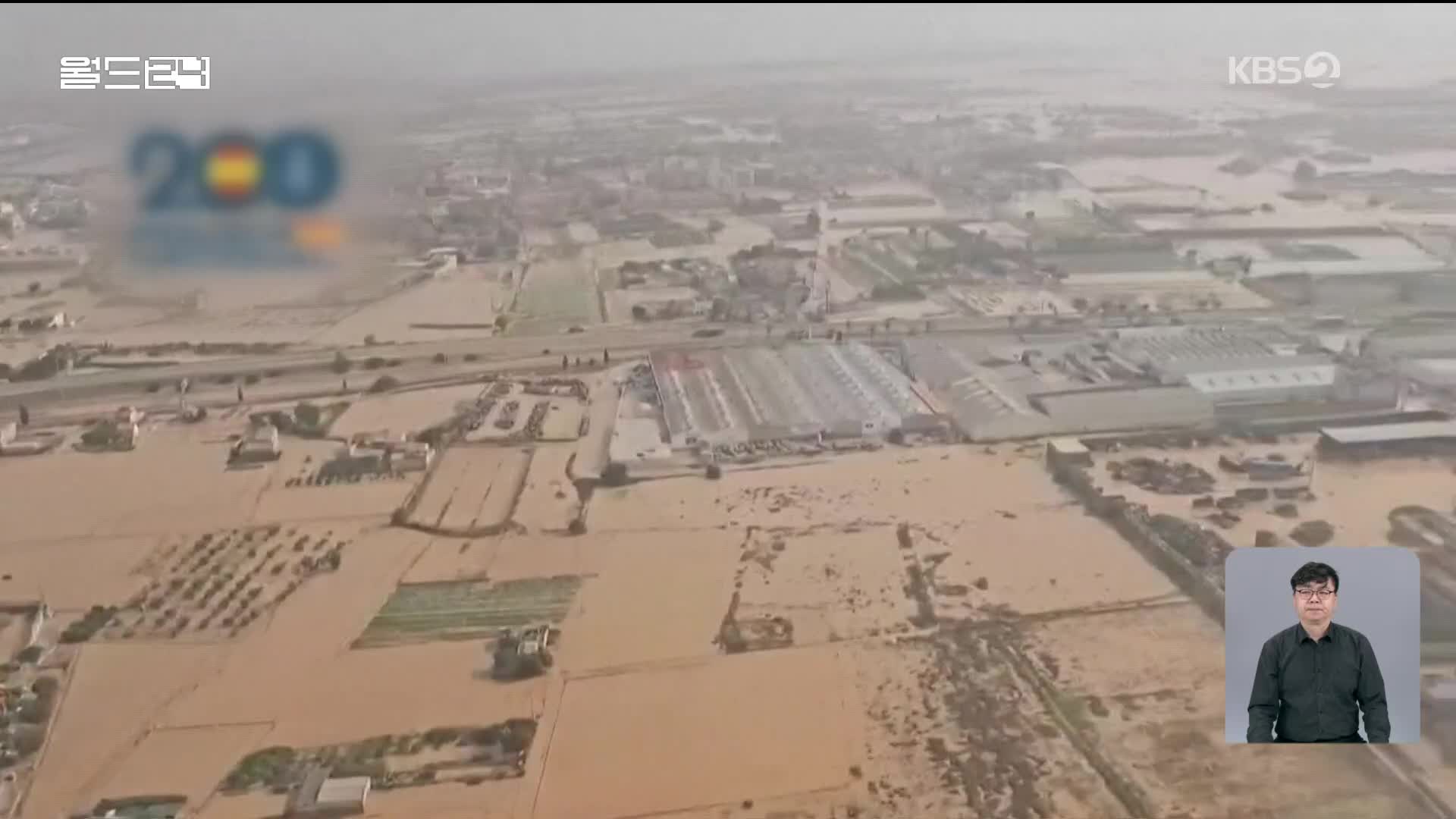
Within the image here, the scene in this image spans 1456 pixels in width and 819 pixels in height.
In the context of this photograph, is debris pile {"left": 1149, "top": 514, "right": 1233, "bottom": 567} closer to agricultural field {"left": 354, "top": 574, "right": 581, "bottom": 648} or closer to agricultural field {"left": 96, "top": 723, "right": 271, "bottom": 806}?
agricultural field {"left": 354, "top": 574, "right": 581, "bottom": 648}

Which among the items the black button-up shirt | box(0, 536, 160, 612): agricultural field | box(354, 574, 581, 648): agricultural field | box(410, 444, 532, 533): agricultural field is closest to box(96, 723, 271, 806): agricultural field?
box(354, 574, 581, 648): agricultural field

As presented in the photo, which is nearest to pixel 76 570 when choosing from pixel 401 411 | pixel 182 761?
pixel 182 761

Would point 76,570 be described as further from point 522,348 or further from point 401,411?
point 522,348

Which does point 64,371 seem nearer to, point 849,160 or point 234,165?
point 234,165

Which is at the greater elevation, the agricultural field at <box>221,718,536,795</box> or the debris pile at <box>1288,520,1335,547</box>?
the debris pile at <box>1288,520,1335,547</box>

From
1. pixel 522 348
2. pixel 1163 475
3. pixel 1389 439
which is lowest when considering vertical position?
pixel 1163 475

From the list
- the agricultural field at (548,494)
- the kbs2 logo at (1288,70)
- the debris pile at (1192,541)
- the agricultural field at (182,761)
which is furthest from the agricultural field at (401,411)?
the kbs2 logo at (1288,70)
